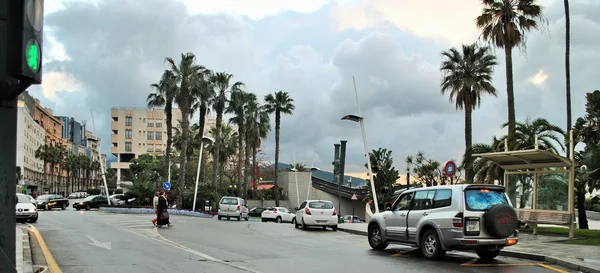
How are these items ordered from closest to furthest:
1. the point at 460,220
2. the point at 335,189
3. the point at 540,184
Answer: the point at 460,220
the point at 540,184
the point at 335,189

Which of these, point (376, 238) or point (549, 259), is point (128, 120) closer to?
point (376, 238)

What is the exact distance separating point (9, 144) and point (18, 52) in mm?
920

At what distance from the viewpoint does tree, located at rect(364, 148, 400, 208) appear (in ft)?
160

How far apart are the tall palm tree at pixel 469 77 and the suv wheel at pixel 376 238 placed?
66.1 ft

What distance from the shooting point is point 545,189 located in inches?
711

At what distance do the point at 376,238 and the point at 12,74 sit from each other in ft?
42.2

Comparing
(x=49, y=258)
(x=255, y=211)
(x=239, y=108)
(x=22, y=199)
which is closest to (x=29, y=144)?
(x=239, y=108)

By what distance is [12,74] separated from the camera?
3502 mm

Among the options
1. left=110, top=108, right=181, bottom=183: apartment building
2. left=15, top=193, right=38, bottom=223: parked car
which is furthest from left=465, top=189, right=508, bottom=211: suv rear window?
left=110, top=108, right=181, bottom=183: apartment building

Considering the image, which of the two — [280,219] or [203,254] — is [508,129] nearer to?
[203,254]

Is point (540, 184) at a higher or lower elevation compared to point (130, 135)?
lower

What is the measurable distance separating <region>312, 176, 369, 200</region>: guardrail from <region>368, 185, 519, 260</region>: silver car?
46.1 meters

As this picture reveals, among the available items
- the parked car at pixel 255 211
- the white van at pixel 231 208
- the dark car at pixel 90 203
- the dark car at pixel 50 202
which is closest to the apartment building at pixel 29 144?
the dark car at pixel 90 203

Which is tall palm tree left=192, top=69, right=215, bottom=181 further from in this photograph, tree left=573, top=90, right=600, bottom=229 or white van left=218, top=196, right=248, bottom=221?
tree left=573, top=90, right=600, bottom=229
